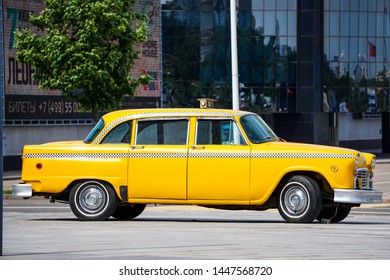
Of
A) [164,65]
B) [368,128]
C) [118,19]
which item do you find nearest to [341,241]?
[118,19]

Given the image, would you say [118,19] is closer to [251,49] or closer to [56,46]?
[56,46]

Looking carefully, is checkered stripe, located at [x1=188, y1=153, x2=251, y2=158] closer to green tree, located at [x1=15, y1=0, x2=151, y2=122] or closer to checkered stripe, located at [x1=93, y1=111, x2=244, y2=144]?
checkered stripe, located at [x1=93, y1=111, x2=244, y2=144]

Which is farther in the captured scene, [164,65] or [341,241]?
[164,65]

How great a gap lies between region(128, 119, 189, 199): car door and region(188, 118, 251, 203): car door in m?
0.17

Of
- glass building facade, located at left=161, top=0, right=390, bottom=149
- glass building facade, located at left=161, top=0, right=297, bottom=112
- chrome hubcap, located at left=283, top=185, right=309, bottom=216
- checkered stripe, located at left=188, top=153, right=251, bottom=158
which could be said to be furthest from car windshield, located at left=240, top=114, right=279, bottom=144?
glass building facade, located at left=161, top=0, right=297, bottom=112

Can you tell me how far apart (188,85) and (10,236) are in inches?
1950

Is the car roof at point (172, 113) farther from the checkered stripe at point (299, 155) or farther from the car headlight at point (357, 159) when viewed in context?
the car headlight at point (357, 159)

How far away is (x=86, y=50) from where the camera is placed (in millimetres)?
37062

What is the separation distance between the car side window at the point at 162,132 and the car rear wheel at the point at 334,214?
2.42 m

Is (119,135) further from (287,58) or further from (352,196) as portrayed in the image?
(287,58)

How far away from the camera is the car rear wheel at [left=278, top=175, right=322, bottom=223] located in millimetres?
17703

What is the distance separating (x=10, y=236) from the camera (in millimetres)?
15258

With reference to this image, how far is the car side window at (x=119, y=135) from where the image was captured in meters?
18.8

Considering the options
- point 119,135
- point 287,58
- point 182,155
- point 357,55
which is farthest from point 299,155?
point 357,55
